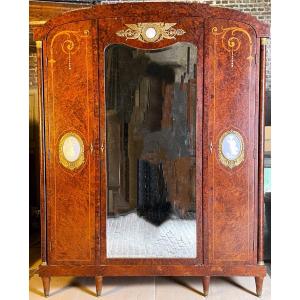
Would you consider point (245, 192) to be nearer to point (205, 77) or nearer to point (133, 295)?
point (205, 77)

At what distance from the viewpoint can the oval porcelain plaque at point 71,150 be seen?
8.77 ft

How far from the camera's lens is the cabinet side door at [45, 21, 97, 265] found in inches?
103

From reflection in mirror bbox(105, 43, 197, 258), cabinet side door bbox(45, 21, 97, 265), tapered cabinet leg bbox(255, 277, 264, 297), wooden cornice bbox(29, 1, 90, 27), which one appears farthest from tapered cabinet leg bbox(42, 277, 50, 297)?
wooden cornice bbox(29, 1, 90, 27)

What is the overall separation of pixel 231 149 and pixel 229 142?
2.1 inches

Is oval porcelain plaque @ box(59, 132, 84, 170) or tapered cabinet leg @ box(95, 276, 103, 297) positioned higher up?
oval porcelain plaque @ box(59, 132, 84, 170)

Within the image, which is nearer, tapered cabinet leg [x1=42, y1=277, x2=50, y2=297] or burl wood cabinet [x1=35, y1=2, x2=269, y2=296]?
burl wood cabinet [x1=35, y1=2, x2=269, y2=296]

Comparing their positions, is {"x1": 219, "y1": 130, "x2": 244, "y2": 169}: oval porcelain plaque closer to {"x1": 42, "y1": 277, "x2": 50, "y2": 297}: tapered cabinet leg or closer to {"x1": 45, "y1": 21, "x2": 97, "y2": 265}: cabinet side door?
{"x1": 45, "y1": 21, "x2": 97, "y2": 265}: cabinet side door

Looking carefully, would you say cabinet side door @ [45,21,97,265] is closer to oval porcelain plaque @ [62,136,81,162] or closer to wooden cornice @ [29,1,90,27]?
oval porcelain plaque @ [62,136,81,162]

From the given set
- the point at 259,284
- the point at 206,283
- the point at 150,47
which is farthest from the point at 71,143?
the point at 259,284

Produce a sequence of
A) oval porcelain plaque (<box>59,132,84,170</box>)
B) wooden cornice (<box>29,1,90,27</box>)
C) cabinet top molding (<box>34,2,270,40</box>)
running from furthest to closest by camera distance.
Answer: wooden cornice (<box>29,1,90,27</box>)
oval porcelain plaque (<box>59,132,84,170</box>)
cabinet top molding (<box>34,2,270,40</box>)

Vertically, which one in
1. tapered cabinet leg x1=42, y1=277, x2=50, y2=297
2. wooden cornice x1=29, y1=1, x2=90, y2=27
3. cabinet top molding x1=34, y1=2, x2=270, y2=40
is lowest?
tapered cabinet leg x1=42, y1=277, x2=50, y2=297

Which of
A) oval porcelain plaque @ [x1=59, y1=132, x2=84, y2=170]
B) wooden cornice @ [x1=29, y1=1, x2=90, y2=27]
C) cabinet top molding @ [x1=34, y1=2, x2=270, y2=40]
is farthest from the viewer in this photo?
wooden cornice @ [x1=29, y1=1, x2=90, y2=27]

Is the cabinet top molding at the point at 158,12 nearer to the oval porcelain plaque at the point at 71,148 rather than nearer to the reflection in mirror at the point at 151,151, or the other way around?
the reflection in mirror at the point at 151,151
